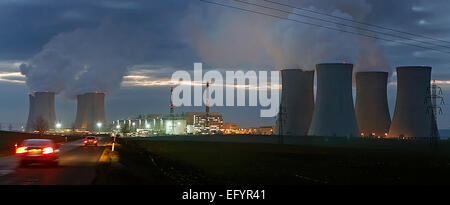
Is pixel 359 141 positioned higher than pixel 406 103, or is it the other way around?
pixel 406 103

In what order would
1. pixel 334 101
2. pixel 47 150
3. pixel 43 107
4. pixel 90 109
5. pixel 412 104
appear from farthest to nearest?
1. pixel 90 109
2. pixel 43 107
3. pixel 412 104
4. pixel 334 101
5. pixel 47 150

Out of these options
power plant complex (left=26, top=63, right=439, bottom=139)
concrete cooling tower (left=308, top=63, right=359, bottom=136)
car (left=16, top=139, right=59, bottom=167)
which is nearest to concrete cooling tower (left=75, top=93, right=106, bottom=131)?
power plant complex (left=26, top=63, right=439, bottom=139)

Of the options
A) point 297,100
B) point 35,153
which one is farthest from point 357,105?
point 35,153

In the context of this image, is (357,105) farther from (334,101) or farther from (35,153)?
(35,153)

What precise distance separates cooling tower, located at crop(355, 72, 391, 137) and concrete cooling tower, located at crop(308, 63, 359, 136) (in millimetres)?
8883

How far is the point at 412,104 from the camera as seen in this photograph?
225 feet

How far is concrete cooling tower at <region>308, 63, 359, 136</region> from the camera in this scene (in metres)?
64.1

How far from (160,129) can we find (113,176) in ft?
485

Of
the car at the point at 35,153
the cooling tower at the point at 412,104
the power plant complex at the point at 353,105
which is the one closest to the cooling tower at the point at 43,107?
the power plant complex at the point at 353,105

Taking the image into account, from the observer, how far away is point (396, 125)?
Answer: 72250 mm

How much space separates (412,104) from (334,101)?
11021mm

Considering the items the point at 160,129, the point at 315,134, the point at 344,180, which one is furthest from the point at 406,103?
the point at 160,129

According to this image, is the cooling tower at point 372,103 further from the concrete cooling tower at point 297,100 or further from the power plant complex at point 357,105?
the concrete cooling tower at point 297,100
